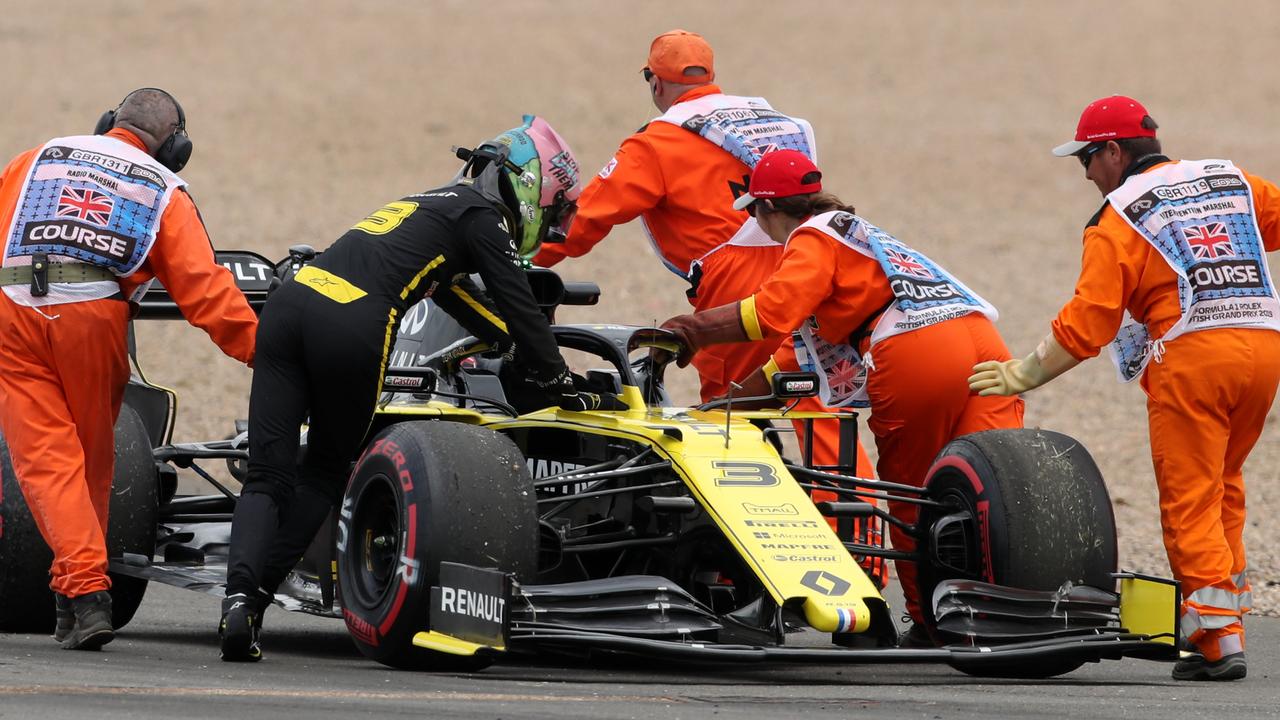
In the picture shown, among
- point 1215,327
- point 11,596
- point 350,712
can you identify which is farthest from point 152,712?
point 1215,327

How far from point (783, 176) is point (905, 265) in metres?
0.68

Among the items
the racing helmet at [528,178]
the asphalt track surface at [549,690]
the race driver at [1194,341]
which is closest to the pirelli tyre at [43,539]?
the asphalt track surface at [549,690]

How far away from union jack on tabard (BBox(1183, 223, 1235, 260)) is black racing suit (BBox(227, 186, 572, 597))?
7.62ft

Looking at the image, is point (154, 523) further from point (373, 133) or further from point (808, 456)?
point (373, 133)

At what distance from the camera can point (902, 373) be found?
26.9ft

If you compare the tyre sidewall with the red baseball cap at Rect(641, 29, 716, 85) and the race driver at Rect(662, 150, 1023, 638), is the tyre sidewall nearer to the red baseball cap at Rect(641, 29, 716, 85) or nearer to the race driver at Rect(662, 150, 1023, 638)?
the race driver at Rect(662, 150, 1023, 638)

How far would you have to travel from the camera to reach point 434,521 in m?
6.69

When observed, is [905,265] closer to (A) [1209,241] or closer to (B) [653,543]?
(A) [1209,241]

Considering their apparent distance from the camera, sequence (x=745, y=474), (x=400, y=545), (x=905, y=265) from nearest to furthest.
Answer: (x=400, y=545)
(x=745, y=474)
(x=905, y=265)

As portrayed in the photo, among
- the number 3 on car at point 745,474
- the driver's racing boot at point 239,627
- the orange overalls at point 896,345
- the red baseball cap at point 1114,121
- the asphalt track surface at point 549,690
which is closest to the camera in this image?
the asphalt track surface at point 549,690

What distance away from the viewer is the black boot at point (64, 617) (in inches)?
300

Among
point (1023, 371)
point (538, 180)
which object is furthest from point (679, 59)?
point (1023, 371)

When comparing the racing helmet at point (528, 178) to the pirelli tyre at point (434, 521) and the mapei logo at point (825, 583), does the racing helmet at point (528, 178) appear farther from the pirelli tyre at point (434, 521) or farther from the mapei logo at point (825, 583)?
the mapei logo at point (825, 583)

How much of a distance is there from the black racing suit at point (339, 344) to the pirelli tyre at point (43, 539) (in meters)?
1.04
